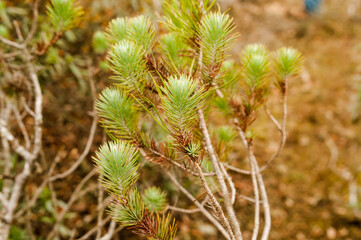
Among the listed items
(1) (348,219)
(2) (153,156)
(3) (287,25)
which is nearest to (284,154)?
(1) (348,219)

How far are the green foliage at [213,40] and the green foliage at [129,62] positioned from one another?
0.53ft

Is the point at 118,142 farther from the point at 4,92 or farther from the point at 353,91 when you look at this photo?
the point at 353,91

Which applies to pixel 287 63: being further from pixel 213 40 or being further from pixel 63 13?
pixel 63 13

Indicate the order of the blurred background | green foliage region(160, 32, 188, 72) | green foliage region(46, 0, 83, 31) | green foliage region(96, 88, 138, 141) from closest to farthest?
green foliage region(96, 88, 138, 141) < green foliage region(160, 32, 188, 72) < green foliage region(46, 0, 83, 31) < the blurred background

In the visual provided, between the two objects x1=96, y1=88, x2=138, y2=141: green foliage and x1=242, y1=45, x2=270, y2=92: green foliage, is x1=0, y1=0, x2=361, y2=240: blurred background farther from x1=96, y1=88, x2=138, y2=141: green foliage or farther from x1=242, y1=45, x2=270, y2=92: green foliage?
x1=96, y1=88, x2=138, y2=141: green foliage

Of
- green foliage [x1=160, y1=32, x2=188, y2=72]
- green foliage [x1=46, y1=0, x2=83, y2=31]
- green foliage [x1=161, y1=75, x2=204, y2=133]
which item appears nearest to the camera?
green foliage [x1=161, y1=75, x2=204, y2=133]

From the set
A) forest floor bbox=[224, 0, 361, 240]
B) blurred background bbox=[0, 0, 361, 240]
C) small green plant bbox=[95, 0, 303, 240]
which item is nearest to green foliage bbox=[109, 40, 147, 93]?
small green plant bbox=[95, 0, 303, 240]

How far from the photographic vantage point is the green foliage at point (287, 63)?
0.90m

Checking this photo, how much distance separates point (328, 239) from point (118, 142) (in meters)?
2.00

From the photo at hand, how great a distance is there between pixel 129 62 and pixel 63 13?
1.69 ft

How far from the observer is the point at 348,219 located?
208 cm

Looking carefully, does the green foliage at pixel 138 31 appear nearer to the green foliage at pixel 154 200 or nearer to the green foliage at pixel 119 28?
the green foliage at pixel 119 28

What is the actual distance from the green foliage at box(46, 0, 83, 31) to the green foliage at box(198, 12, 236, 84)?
1.86 feet

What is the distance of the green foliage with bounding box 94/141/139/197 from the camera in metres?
0.63
